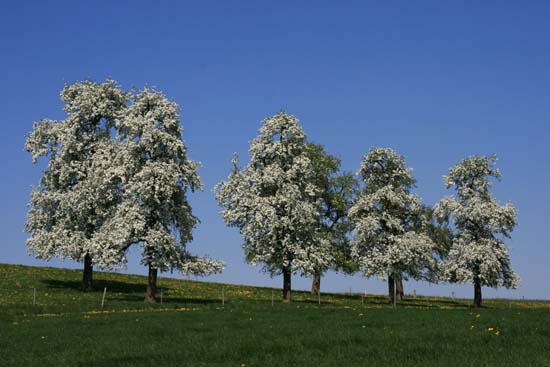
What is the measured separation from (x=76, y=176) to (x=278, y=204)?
21103 millimetres

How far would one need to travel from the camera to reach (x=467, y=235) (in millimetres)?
72062

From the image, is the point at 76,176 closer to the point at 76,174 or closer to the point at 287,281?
the point at 76,174

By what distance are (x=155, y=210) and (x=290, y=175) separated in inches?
529

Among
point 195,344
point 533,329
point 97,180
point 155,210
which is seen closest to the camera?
point 195,344

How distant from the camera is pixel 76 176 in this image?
66000 mm

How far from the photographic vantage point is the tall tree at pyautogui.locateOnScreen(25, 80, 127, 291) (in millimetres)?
63375

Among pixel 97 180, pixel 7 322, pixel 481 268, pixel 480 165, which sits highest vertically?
pixel 480 165

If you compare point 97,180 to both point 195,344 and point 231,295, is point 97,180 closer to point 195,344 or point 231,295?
point 231,295

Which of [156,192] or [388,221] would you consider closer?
[156,192]

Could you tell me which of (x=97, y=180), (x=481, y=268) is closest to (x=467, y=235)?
(x=481, y=268)

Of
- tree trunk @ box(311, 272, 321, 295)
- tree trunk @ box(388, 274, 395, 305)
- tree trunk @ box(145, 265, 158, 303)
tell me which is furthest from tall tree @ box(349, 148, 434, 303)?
tree trunk @ box(145, 265, 158, 303)

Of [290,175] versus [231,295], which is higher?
[290,175]

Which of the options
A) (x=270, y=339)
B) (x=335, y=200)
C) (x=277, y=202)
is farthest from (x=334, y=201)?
(x=270, y=339)

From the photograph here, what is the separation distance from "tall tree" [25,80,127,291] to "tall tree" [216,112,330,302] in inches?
474
